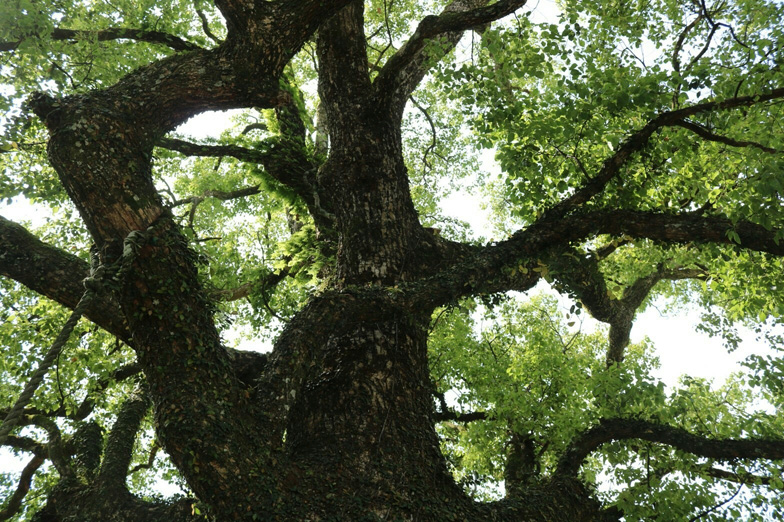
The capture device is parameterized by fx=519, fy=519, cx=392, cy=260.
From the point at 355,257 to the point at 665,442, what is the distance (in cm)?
442

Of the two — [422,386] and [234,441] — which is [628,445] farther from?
[234,441]

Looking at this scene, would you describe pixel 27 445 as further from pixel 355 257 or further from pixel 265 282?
pixel 355 257

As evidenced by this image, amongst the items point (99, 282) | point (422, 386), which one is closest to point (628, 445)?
point (422, 386)

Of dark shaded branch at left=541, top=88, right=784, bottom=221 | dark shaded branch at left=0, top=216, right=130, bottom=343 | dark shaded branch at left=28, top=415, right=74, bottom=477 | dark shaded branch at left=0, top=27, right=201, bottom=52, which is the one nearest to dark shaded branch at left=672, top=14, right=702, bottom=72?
dark shaded branch at left=541, top=88, right=784, bottom=221

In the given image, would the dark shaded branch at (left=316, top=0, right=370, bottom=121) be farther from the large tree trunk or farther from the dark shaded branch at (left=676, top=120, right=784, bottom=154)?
the dark shaded branch at (left=676, top=120, right=784, bottom=154)

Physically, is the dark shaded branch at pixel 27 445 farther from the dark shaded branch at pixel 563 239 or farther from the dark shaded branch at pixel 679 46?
the dark shaded branch at pixel 679 46

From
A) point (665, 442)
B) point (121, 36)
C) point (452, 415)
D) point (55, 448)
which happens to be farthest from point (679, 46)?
point (55, 448)

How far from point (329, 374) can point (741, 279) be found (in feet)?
25.0

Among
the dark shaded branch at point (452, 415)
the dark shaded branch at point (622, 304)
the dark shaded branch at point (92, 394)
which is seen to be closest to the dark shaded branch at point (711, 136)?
the dark shaded branch at point (622, 304)

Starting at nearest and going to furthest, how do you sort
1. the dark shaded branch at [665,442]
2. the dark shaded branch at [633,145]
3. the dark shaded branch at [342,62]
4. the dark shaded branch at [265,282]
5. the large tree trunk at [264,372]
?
the large tree trunk at [264,372] < the dark shaded branch at [633,145] < the dark shaded branch at [665,442] < the dark shaded branch at [342,62] < the dark shaded branch at [265,282]

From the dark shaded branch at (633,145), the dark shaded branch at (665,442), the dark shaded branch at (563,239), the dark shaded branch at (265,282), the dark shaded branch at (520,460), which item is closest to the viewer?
the dark shaded branch at (563,239)

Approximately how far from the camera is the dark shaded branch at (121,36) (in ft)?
27.1

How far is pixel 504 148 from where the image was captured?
726 centimetres

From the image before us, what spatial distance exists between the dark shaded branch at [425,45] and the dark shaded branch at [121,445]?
5.63 meters
